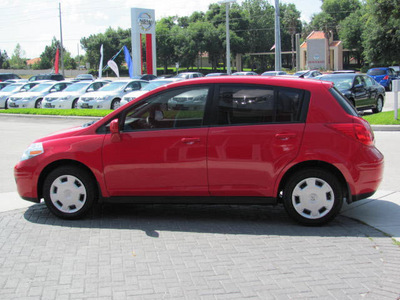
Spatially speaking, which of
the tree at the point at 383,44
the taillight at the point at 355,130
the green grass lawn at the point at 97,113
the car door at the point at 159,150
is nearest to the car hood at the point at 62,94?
the green grass lawn at the point at 97,113

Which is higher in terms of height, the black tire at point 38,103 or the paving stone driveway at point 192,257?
the black tire at point 38,103

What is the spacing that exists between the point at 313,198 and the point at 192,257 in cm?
167

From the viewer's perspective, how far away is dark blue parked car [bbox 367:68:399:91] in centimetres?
3691

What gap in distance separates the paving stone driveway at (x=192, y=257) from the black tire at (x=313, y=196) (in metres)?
0.16

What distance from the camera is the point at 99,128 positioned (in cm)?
607

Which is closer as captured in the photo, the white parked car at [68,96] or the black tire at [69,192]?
the black tire at [69,192]

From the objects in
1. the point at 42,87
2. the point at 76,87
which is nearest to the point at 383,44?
the point at 76,87

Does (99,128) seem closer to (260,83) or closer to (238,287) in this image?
(260,83)

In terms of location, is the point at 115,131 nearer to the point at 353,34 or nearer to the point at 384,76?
the point at 384,76

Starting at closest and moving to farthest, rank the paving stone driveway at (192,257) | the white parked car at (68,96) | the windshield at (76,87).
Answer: the paving stone driveway at (192,257), the white parked car at (68,96), the windshield at (76,87)

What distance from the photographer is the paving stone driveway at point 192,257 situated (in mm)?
4121

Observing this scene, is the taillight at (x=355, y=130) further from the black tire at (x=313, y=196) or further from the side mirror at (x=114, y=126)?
the side mirror at (x=114, y=126)

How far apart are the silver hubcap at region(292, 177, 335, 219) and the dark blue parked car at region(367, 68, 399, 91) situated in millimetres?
33902

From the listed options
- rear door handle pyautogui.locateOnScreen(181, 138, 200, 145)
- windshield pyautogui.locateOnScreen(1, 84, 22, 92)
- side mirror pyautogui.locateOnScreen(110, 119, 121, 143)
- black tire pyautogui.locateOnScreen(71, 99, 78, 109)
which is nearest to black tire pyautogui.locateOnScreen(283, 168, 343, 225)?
rear door handle pyautogui.locateOnScreen(181, 138, 200, 145)
